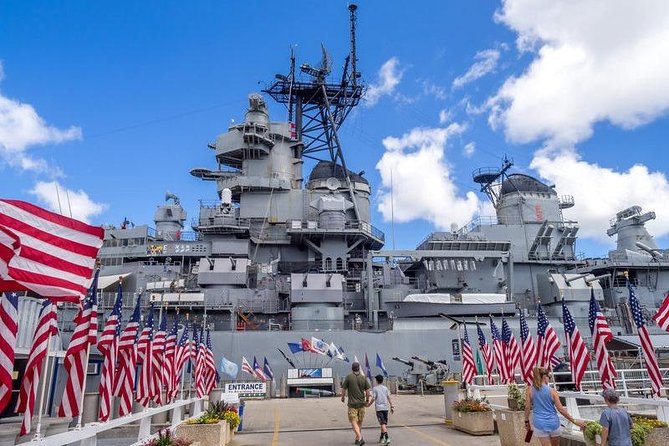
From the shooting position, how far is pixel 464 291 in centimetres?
3066

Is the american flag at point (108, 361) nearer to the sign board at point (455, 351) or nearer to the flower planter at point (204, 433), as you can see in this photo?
the flower planter at point (204, 433)

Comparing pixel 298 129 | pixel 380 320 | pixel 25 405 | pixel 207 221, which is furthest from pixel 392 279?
pixel 25 405

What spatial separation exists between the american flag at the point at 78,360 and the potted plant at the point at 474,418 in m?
7.70

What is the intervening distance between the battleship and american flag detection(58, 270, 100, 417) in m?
18.8

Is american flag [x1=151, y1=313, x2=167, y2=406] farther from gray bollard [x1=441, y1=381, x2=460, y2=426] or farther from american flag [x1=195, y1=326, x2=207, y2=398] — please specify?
gray bollard [x1=441, y1=381, x2=460, y2=426]

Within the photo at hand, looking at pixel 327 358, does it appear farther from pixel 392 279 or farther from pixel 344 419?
pixel 344 419

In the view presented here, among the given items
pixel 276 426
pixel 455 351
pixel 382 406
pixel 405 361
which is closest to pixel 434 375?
pixel 405 361

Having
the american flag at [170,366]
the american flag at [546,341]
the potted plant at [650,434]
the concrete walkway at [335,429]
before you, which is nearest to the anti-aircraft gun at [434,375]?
the concrete walkway at [335,429]

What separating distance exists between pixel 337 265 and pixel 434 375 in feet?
34.4

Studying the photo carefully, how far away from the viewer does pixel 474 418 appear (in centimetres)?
983

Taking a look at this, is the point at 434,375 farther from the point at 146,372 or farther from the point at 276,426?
the point at 146,372

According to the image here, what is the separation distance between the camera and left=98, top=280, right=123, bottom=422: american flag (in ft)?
20.5

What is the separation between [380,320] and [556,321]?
11.8 metres

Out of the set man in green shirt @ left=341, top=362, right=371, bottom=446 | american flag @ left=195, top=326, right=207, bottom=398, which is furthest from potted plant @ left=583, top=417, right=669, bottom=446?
american flag @ left=195, top=326, right=207, bottom=398
